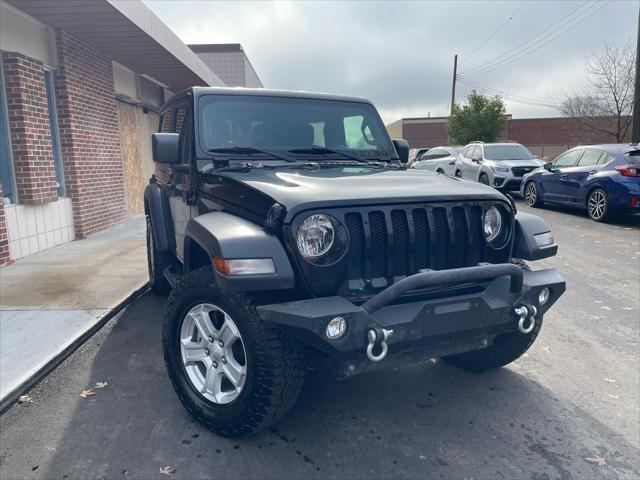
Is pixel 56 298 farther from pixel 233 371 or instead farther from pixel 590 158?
pixel 590 158

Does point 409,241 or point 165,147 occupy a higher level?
point 165,147

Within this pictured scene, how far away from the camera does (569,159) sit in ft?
40.9

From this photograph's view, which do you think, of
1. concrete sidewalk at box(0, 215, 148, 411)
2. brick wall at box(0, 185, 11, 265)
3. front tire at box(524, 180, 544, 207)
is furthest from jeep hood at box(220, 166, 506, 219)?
front tire at box(524, 180, 544, 207)

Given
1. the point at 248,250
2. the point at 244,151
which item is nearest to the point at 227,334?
the point at 248,250

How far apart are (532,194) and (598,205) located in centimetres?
275

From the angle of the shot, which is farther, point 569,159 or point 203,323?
point 569,159

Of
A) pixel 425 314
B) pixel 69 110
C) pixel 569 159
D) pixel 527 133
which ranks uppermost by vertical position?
pixel 527 133

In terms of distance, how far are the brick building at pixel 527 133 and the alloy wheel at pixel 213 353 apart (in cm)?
3745

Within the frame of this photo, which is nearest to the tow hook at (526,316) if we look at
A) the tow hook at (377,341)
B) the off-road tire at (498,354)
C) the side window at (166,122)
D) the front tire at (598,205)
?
the off-road tire at (498,354)

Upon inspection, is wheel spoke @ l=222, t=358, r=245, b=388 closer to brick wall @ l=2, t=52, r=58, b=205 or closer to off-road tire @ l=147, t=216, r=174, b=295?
off-road tire @ l=147, t=216, r=174, b=295

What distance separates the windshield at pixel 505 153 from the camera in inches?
638

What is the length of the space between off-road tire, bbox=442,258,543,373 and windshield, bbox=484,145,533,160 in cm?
1352

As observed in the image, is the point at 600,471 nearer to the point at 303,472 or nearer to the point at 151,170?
the point at 303,472

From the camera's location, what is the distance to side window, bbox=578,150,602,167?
11.4m
